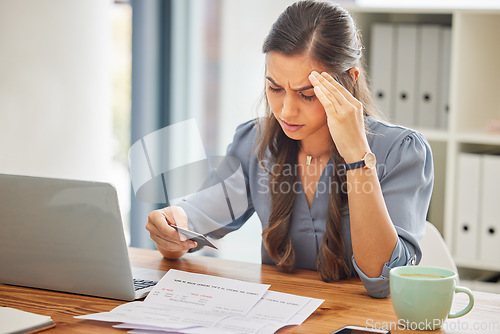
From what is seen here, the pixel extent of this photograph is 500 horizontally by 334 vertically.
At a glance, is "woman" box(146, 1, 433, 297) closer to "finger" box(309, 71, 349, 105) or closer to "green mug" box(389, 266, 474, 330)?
"finger" box(309, 71, 349, 105)

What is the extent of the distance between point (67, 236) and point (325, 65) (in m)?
0.68

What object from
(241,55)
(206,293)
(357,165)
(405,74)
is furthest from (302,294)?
(241,55)

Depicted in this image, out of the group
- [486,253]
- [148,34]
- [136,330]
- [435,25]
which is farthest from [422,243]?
[148,34]

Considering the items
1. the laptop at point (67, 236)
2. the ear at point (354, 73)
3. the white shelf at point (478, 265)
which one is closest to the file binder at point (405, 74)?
the white shelf at point (478, 265)

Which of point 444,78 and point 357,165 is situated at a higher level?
point 444,78

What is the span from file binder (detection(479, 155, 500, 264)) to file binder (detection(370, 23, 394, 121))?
0.44m

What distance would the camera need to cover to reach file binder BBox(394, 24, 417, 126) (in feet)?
7.95

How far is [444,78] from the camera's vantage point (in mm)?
2406

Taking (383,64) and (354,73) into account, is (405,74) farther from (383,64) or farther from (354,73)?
Result: (354,73)

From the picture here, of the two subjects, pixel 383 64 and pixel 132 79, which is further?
→ pixel 132 79

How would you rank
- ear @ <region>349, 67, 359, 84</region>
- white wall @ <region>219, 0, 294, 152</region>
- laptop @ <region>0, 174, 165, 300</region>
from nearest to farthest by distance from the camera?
laptop @ <region>0, 174, 165, 300</region> < ear @ <region>349, 67, 359, 84</region> < white wall @ <region>219, 0, 294, 152</region>

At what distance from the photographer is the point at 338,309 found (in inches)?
43.6

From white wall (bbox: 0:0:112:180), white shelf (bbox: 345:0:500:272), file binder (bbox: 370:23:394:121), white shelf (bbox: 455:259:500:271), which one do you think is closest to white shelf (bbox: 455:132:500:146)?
white shelf (bbox: 345:0:500:272)

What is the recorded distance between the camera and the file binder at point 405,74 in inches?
95.4
